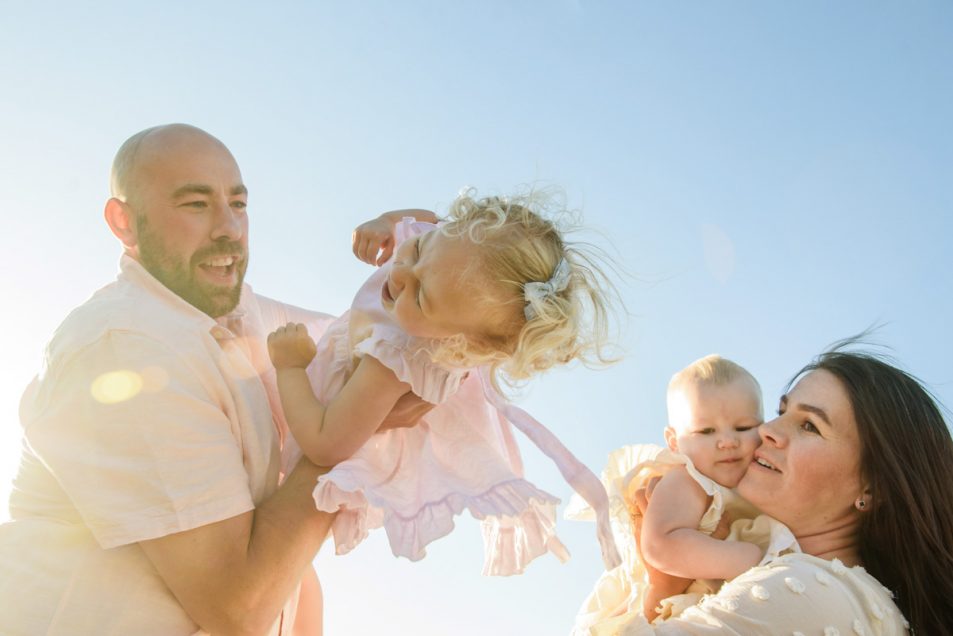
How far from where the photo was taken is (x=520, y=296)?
3.11 m

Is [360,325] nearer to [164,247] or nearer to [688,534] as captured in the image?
[164,247]

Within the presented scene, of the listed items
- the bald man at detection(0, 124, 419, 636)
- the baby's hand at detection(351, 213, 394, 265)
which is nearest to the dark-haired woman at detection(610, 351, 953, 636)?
the bald man at detection(0, 124, 419, 636)

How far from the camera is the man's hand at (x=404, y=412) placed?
3.21 meters

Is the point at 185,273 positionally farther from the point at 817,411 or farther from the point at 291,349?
the point at 817,411

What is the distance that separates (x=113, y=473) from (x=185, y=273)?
1064 mm

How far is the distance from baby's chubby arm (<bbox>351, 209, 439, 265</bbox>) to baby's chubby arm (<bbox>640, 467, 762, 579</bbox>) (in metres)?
1.58

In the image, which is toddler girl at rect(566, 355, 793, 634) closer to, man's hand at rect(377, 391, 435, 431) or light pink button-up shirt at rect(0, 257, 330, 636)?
man's hand at rect(377, 391, 435, 431)

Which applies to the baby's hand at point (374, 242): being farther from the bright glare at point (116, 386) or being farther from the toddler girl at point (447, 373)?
the bright glare at point (116, 386)

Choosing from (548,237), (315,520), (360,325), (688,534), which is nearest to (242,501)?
(315,520)

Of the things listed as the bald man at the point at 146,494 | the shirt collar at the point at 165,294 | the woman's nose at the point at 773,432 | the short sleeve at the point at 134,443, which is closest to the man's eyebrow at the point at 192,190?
the shirt collar at the point at 165,294

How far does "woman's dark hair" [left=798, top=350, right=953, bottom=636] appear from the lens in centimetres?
329

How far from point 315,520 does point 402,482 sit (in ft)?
1.40

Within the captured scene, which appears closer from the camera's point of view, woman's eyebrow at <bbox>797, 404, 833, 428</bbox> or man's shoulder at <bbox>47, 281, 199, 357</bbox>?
man's shoulder at <bbox>47, 281, 199, 357</bbox>

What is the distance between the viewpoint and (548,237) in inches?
129
